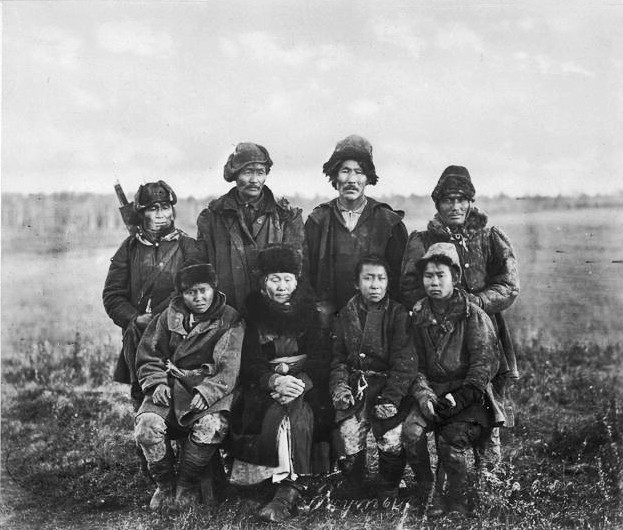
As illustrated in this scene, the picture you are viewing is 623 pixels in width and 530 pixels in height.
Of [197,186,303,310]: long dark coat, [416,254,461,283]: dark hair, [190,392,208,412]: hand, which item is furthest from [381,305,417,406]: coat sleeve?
[190,392,208,412]: hand

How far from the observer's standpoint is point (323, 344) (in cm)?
482

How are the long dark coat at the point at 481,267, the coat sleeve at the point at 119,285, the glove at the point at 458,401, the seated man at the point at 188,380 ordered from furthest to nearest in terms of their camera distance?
the coat sleeve at the point at 119,285, the long dark coat at the point at 481,267, the seated man at the point at 188,380, the glove at the point at 458,401

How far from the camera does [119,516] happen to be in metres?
4.92

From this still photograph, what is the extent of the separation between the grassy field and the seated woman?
0.21 metres

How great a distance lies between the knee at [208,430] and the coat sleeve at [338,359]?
691 mm

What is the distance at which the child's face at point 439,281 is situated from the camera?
15.4 feet

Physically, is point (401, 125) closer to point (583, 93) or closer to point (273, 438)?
point (583, 93)

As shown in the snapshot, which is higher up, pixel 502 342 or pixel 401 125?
pixel 401 125

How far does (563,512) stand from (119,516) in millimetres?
2709

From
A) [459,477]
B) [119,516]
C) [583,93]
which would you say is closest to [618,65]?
[583,93]

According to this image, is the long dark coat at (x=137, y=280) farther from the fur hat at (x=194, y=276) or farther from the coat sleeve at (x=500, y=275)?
the coat sleeve at (x=500, y=275)

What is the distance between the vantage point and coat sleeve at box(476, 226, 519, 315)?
4828 mm

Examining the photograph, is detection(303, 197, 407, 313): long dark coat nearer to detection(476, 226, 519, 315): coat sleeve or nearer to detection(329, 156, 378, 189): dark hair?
detection(329, 156, 378, 189): dark hair

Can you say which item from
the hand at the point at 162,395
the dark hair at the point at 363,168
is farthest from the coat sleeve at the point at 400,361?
the hand at the point at 162,395
